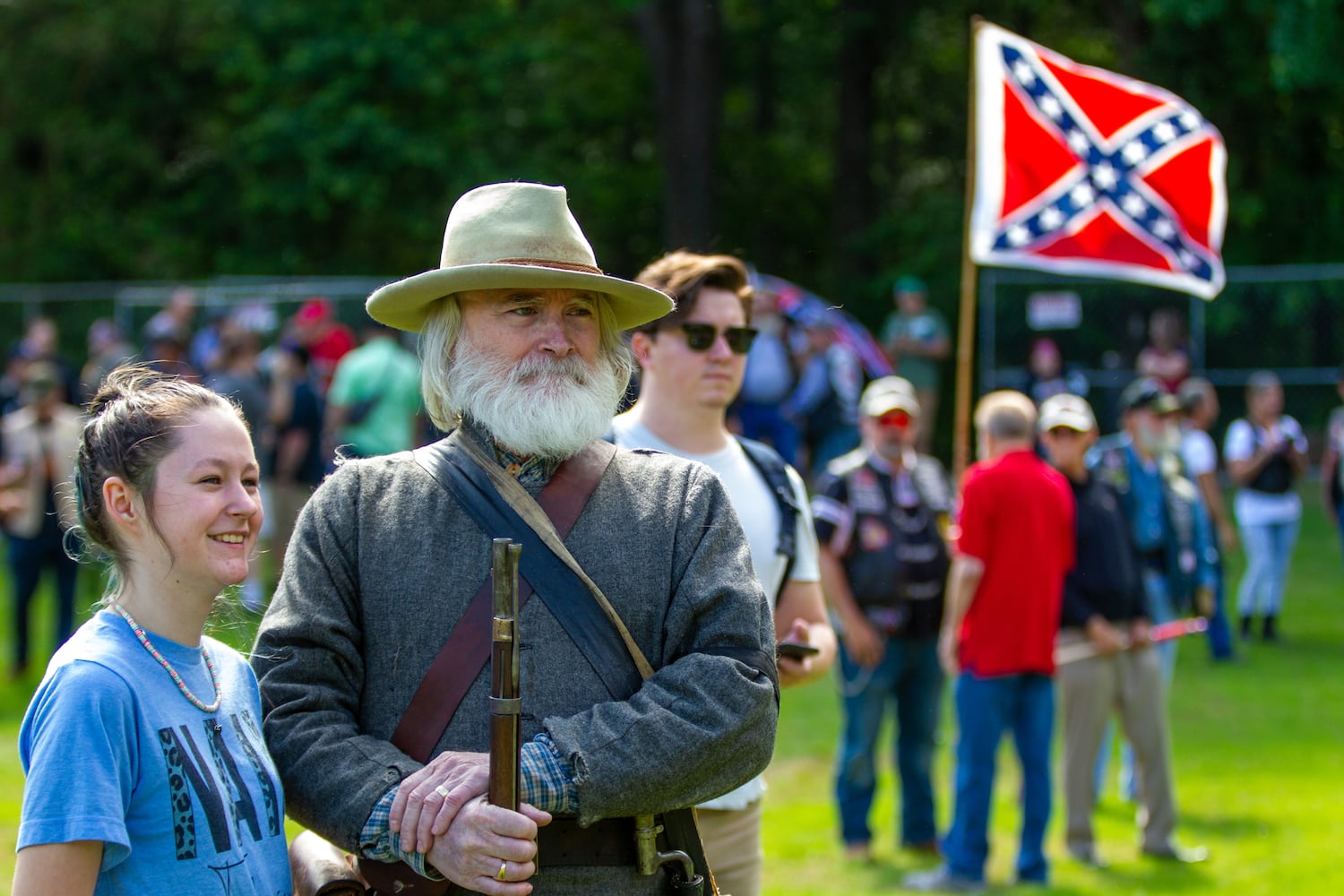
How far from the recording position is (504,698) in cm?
238

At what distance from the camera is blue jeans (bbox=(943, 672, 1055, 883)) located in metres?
6.64

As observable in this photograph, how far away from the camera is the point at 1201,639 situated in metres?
12.1

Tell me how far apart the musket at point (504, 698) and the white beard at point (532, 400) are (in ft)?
1.34

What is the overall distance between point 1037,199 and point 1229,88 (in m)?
12.6

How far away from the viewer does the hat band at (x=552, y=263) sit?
9.16ft

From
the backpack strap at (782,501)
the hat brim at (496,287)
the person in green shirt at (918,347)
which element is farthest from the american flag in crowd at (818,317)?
the hat brim at (496,287)

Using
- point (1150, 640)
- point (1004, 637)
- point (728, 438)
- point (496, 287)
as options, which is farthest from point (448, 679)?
point (1150, 640)

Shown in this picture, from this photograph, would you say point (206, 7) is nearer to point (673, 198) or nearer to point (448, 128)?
point (448, 128)

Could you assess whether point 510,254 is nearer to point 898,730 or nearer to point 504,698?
point 504,698

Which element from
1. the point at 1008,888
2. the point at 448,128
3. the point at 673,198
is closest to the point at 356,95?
the point at 448,128

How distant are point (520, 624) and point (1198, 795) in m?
6.43

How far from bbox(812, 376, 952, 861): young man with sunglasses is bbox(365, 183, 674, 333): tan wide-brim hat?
13.6ft

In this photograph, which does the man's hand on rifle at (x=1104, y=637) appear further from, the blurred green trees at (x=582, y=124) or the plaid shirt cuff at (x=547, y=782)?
the blurred green trees at (x=582, y=124)

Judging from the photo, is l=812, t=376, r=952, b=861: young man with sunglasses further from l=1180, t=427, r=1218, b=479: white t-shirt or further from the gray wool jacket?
l=1180, t=427, r=1218, b=479: white t-shirt
